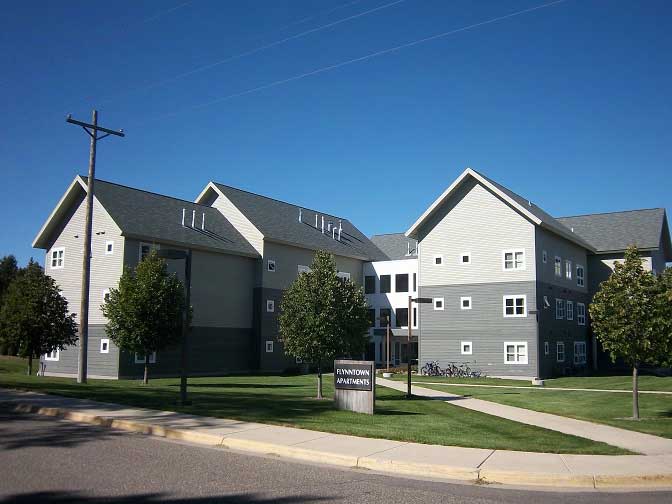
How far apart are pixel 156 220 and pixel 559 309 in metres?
25.0

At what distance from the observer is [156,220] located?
123 feet

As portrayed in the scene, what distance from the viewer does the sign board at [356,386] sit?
55.4 ft

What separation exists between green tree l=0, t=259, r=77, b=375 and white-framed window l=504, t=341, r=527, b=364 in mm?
23515

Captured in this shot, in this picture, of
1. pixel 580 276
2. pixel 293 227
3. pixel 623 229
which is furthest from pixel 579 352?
pixel 293 227

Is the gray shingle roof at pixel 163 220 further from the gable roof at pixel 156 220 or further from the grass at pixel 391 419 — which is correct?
the grass at pixel 391 419

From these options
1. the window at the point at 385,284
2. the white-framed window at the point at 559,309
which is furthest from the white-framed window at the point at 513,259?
the window at the point at 385,284

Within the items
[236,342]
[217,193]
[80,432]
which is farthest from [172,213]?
[80,432]

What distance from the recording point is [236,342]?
4116 cm

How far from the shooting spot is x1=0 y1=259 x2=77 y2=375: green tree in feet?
96.1

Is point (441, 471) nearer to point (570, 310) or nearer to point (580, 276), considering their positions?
point (570, 310)

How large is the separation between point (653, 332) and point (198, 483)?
1301cm

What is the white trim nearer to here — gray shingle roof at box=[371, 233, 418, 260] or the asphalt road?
gray shingle roof at box=[371, 233, 418, 260]

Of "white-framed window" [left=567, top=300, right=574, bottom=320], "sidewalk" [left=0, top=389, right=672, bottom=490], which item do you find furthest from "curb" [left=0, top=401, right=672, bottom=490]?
"white-framed window" [left=567, top=300, right=574, bottom=320]

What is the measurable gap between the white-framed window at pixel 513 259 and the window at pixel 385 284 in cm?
1433
